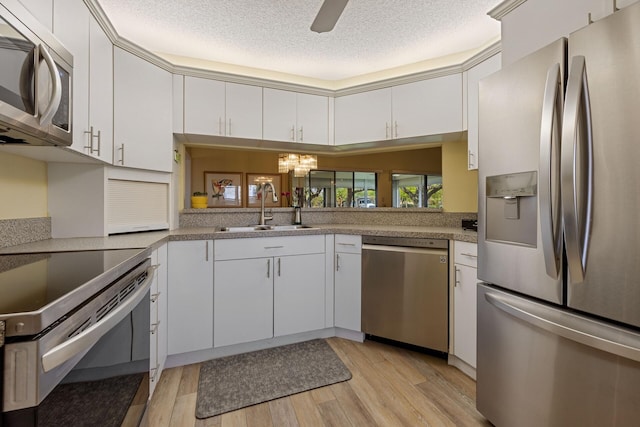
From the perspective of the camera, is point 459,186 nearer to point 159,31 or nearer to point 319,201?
point 319,201

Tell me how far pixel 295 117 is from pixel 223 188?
3.75ft

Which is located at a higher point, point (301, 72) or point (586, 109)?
point (301, 72)

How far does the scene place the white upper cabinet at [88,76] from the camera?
1402 millimetres

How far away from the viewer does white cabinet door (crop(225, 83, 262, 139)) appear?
8.17 ft

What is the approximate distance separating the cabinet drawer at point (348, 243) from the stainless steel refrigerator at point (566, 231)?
109 centimetres

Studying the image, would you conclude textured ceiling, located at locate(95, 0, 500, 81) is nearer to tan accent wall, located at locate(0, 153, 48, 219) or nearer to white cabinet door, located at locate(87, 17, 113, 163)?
white cabinet door, located at locate(87, 17, 113, 163)

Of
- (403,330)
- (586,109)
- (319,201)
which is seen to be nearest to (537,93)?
(586,109)

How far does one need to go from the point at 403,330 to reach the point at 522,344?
1060 mm

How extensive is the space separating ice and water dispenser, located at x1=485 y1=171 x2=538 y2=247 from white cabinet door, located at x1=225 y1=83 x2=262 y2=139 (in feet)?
6.11

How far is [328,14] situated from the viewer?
60.6 inches

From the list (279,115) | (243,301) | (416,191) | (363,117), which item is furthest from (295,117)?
(243,301)

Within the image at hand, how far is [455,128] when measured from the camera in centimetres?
A: 237

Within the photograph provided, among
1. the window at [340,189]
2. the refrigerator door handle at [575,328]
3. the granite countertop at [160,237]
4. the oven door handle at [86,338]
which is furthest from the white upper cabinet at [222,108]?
the refrigerator door handle at [575,328]

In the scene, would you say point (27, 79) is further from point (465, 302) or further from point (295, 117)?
point (465, 302)
